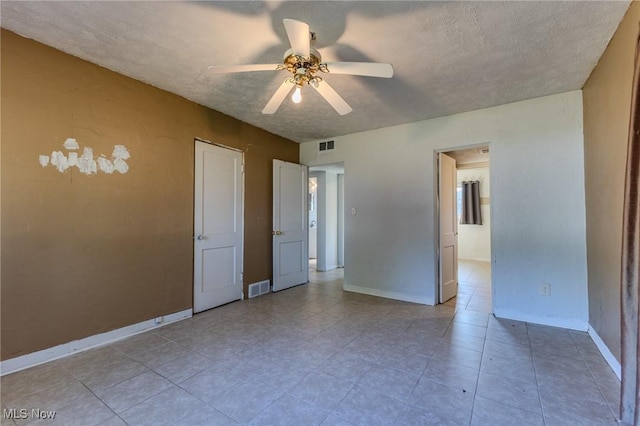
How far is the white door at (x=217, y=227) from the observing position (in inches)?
134

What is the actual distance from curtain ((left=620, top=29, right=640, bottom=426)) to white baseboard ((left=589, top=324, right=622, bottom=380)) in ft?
1.29

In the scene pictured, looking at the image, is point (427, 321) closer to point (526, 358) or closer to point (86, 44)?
point (526, 358)

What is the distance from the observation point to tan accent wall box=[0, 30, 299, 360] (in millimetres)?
2111

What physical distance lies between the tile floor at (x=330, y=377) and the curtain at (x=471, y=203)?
17.5 ft

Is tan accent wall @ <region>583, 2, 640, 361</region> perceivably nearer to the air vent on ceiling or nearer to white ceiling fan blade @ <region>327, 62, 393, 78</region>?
white ceiling fan blade @ <region>327, 62, 393, 78</region>

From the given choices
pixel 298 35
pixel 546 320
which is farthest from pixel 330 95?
pixel 546 320

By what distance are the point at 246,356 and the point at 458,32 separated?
300cm

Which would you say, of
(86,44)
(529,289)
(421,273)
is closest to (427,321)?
(421,273)

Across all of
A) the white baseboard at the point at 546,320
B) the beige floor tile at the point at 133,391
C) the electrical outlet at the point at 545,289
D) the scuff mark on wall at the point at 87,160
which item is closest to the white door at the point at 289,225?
the scuff mark on wall at the point at 87,160

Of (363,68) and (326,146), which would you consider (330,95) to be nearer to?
(363,68)

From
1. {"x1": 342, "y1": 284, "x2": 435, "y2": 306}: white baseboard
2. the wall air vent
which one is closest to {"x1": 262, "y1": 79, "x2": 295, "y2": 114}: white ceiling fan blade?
the wall air vent

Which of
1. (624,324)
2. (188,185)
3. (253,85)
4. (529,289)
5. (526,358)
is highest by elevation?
(253,85)

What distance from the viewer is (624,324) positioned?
161 centimetres

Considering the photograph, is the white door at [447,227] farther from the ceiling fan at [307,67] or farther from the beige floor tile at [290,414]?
the beige floor tile at [290,414]
